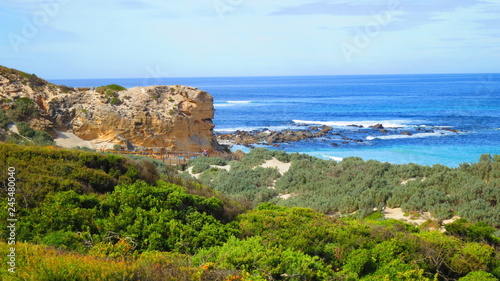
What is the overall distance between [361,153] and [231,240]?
32.6 meters

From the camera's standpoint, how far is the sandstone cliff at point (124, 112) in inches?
1062

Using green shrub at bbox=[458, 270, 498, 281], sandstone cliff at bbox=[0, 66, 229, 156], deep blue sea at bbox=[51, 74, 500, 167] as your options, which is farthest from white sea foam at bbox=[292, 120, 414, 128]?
green shrub at bbox=[458, 270, 498, 281]

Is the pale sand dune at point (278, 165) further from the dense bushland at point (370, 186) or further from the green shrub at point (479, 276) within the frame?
the green shrub at point (479, 276)

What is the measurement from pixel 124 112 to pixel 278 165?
12.8 meters

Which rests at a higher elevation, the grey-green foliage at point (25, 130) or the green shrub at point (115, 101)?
the green shrub at point (115, 101)

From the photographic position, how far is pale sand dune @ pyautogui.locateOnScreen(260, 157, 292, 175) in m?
20.4

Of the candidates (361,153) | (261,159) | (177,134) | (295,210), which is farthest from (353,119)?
(295,210)

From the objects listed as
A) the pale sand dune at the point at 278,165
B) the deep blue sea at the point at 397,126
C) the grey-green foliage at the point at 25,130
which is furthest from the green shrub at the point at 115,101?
the deep blue sea at the point at 397,126

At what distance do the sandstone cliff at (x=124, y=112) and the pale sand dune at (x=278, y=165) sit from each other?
29.8ft

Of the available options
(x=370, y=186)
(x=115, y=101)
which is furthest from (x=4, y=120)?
(x=370, y=186)

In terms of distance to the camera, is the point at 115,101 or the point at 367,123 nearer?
the point at 115,101

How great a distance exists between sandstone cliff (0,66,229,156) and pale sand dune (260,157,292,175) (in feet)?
29.8

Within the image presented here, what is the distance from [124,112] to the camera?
28.4 m

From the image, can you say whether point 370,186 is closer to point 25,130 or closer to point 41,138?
point 41,138
